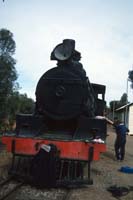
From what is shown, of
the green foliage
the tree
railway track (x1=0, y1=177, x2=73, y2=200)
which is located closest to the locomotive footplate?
railway track (x1=0, y1=177, x2=73, y2=200)

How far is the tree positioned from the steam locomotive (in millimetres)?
13507

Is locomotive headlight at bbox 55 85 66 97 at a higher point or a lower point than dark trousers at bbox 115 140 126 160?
higher

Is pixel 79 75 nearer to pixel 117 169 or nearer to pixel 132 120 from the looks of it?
pixel 117 169

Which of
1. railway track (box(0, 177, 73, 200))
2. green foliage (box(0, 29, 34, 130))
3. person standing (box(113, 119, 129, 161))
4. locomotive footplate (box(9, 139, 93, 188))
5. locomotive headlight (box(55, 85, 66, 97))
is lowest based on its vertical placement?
railway track (box(0, 177, 73, 200))

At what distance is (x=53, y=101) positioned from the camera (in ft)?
32.8

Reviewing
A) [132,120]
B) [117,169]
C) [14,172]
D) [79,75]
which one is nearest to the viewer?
[14,172]

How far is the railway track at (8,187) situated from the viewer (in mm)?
7857

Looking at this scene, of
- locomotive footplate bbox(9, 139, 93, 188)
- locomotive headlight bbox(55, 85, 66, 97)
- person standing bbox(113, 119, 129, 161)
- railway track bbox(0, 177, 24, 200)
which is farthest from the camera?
person standing bbox(113, 119, 129, 161)

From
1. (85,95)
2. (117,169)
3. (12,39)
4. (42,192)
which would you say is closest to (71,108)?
(85,95)

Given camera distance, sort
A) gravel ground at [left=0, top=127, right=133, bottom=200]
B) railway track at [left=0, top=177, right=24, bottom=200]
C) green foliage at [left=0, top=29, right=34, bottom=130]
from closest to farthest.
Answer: railway track at [left=0, top=177, right=24, bottom=200]
gravel ground at [left=0, top=127, right=133, bottom=200]
green foliage at [left=0, top=29, right=34, bottom=130]

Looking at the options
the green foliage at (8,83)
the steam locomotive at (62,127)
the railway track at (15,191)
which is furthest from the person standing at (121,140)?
the green foliage at (8,83)

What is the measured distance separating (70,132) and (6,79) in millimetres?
16664

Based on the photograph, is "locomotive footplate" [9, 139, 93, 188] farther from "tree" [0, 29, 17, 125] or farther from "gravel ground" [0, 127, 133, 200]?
"tree" [0, 29, 17, 125]

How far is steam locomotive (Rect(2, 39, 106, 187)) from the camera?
9.01m
